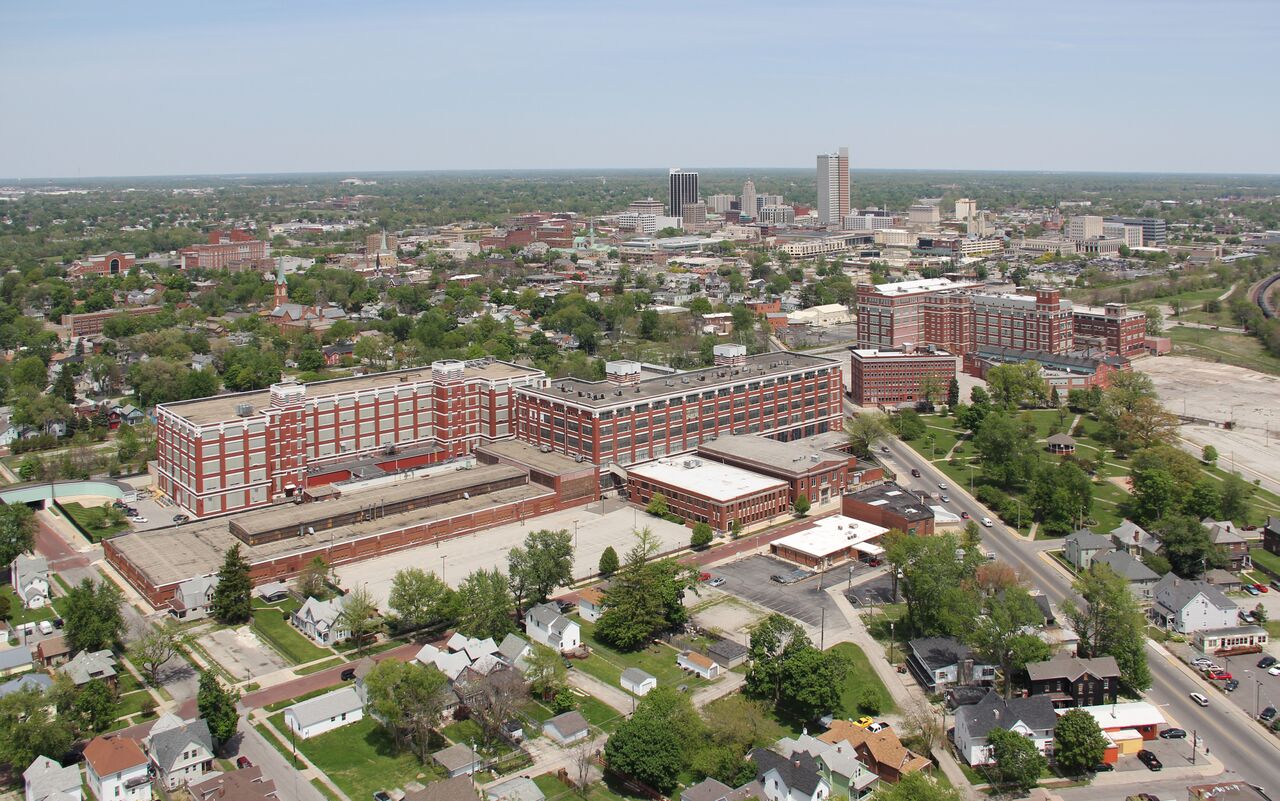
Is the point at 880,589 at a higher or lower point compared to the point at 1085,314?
lower

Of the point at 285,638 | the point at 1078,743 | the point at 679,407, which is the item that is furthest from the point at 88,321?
the point at 1078,743

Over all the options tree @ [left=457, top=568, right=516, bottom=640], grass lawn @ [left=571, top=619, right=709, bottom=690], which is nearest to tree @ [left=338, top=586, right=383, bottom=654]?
tree @ [left=457, top=568, right=516, bottom=640]

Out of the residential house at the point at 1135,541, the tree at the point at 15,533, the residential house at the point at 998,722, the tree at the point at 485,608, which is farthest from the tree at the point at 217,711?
the residential house at the point at 1135,541

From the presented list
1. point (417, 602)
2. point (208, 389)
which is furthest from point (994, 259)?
point (417, 602)

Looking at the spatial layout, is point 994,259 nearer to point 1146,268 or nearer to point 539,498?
point 1146,268

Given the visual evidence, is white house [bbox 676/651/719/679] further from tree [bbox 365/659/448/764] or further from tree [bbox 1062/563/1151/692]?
tree [bbox 1062/563/1151/692]

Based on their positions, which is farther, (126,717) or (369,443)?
(369,443)

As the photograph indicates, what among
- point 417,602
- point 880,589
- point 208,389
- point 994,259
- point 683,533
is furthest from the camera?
point 994,259

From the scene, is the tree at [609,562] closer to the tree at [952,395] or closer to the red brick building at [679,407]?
the red brick building at [679,407]
